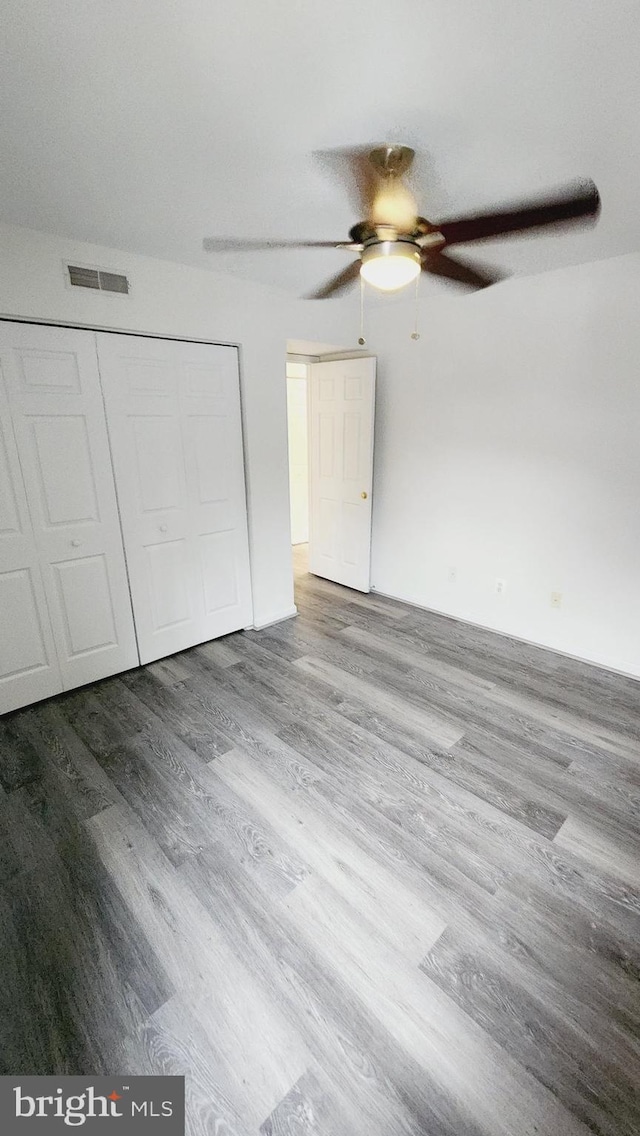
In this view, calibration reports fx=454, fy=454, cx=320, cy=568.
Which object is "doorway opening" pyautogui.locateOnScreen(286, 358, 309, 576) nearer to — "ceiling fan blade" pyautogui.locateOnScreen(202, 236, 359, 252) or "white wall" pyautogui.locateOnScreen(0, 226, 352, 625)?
"white wall" pyautogui.locateOnScreen(0, 226, 352, 625)

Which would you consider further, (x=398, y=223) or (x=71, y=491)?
(x=71, y=491)

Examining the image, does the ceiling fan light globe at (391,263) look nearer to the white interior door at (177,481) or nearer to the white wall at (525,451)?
the white interior door at (177,481)

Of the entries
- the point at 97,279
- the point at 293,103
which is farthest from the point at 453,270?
the point at 97,279

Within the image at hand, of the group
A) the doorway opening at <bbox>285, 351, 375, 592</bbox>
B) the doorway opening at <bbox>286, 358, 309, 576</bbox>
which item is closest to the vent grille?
the doorway opening at <bbox>285, 351, 375, 592</bbox>

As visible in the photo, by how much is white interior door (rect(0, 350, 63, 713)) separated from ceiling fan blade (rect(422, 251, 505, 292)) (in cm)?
205

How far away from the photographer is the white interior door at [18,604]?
227 cm

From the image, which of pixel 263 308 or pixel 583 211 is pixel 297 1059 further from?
pixel 263 308

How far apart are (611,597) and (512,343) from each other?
178 cm

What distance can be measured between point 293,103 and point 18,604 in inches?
96.5

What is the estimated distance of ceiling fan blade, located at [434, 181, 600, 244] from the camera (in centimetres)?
133

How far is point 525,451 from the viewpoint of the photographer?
10.1ft

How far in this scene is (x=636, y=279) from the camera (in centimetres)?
249

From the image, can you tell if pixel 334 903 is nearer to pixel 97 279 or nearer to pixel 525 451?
pixel 525 451

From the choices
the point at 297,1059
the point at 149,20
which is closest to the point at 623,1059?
the point at 297,1059
